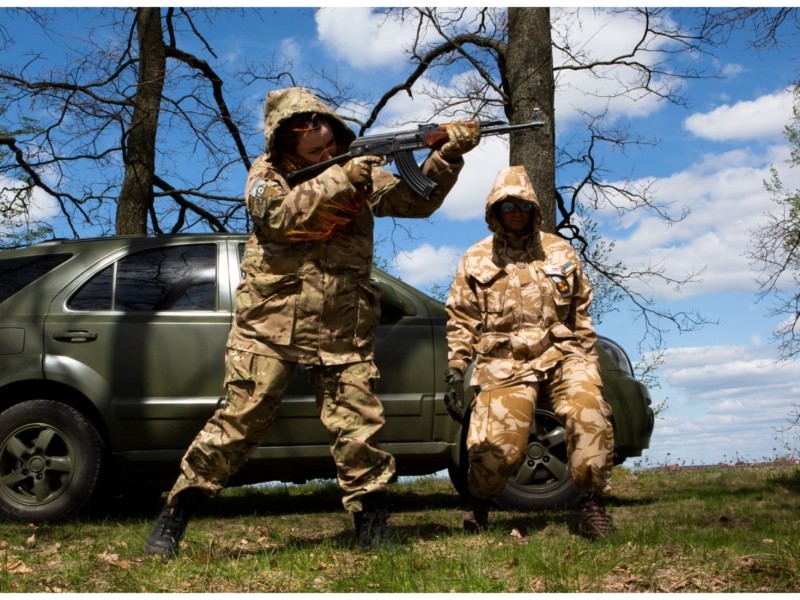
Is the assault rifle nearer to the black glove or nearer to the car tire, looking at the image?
the black glove

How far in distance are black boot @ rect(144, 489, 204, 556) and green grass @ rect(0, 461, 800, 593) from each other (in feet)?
Answer: 0.31

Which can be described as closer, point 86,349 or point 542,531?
point 542,531

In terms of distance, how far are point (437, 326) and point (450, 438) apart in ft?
2.51

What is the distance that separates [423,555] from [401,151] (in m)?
1.87

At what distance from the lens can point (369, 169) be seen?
161 inches

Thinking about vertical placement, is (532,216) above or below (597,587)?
above

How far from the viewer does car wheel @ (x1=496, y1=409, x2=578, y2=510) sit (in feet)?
19.6

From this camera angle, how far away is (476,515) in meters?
5.03

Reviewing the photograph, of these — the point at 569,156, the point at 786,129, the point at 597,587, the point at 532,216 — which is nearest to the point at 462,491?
the point at 532,216

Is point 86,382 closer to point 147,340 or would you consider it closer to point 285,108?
point 147,340

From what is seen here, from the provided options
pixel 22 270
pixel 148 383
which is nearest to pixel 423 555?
pixel 148 383

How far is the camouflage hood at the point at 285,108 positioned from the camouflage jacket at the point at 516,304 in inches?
44.9

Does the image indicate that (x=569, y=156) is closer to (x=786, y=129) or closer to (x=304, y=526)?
(x=304, y=526)

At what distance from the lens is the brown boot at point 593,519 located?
15.3ft
